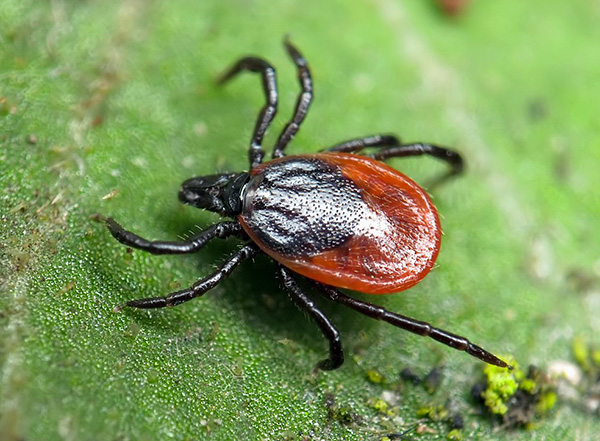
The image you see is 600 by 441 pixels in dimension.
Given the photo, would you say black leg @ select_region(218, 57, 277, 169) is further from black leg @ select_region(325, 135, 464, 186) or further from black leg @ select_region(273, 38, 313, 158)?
black leg @ select_region(325, 135, 464, 186)

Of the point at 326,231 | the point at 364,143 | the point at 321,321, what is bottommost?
the point at 321,321

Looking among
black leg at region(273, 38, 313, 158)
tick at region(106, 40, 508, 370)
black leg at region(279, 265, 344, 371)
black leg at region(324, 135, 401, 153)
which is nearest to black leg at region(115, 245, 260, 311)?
tick at region(106, 40, 508, 370)

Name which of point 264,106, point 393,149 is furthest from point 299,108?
point 393,149

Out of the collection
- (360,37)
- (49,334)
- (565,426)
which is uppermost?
(360,37)

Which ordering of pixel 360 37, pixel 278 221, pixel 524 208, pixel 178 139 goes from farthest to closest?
pixel 360 37
pixel 524 208
pixel 178 139
pixel 278 221

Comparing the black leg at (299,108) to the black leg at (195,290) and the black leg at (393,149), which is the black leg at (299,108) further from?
the black leg at (195,290)

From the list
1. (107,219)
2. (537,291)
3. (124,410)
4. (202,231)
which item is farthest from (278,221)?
(537,291)

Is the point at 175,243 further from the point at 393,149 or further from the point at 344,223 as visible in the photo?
the point at 393,149

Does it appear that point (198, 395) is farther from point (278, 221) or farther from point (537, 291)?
point (537, 291)
